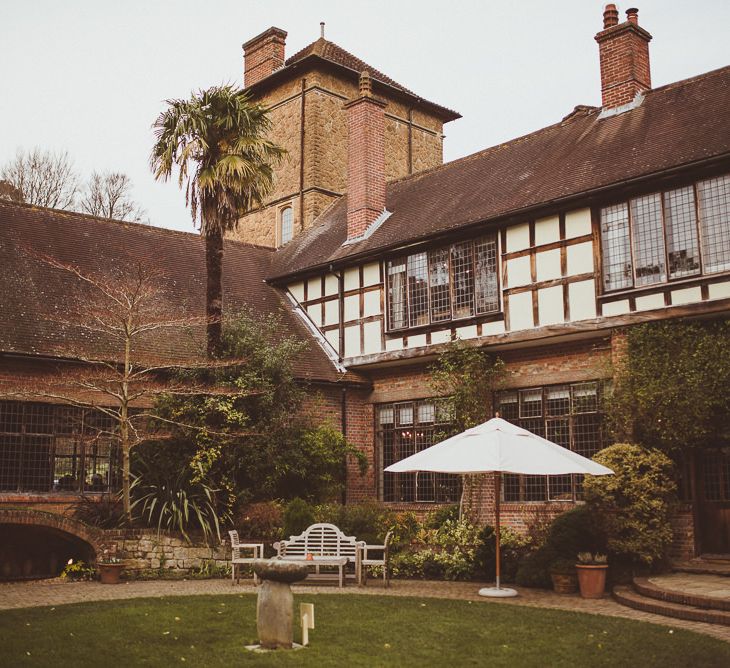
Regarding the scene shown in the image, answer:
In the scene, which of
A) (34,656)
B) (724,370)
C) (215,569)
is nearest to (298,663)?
(34,656)

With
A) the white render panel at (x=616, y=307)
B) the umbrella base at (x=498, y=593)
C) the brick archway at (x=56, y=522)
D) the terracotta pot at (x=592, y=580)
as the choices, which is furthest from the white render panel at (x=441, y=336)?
the brick archway at (x=56, y=522)

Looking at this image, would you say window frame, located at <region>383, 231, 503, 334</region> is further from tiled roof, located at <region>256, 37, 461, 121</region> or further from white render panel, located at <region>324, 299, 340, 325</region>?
tiled roof, located at <region>256, 37, 461, 121</region>

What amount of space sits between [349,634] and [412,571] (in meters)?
6.32

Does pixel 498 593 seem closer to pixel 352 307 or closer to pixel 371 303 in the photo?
pixel 371 303

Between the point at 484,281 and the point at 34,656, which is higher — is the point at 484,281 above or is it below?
above

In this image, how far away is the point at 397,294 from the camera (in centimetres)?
1900

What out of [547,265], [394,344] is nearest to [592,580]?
[547,265]

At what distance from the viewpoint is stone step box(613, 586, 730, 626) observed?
9.62m

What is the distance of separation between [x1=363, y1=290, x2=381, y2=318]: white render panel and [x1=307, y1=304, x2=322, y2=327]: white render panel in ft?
5.49

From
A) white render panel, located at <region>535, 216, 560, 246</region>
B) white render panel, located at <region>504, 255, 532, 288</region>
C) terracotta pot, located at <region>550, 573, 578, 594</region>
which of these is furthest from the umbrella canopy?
white render panel, located at <region>535, 216, 560, 246</region>

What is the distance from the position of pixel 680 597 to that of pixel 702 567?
2.98 meters

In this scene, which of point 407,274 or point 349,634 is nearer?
point 349,634

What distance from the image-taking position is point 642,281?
14688 mm

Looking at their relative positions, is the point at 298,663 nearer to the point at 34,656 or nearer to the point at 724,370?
the point at 34,656
